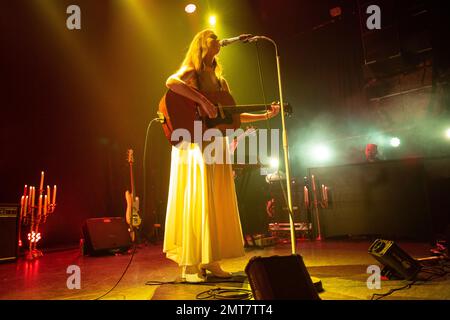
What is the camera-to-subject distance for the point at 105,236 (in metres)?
4.92

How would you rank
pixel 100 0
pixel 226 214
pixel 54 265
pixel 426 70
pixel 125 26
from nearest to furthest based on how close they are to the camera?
pixel 226 214, pixel 54 265, pixel 100 0, pixel 125 26, pixel 426 70

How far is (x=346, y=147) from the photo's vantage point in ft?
28.5

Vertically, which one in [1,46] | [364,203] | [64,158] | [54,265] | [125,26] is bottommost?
[54,265]

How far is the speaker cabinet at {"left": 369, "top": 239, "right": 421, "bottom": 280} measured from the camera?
7.55 feet

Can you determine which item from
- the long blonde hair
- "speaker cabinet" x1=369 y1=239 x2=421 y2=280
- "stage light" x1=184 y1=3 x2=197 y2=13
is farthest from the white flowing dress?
"stage light" x1=184 y1=3 x2=197 y2=13

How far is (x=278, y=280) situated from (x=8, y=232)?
13.6 feet

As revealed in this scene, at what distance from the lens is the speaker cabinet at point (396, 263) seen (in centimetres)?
230

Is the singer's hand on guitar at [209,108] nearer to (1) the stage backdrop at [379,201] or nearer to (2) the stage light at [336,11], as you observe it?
(1) the stage backdrop at [379,201]

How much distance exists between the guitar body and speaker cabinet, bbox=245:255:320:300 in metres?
1.20

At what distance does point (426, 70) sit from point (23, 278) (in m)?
8.45

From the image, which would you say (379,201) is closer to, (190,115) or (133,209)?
(190,115)

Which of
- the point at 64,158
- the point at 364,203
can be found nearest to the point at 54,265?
the point at 64,158
